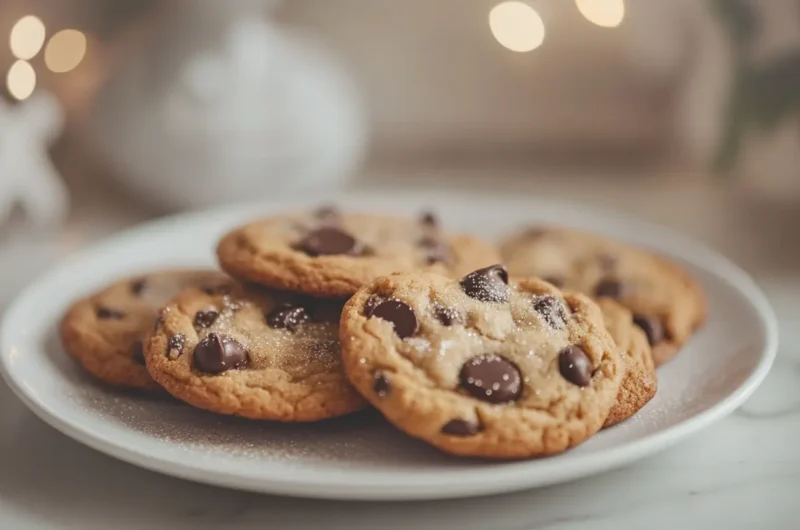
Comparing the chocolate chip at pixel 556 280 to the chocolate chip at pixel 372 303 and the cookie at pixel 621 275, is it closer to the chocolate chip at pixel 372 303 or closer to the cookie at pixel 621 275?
the cookie at pixel 621 275

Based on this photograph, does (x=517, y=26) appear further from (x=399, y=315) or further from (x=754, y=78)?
(x=399, y=315)

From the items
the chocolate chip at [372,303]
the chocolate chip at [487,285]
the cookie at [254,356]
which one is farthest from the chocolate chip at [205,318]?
the chocolate chip at [487,285]

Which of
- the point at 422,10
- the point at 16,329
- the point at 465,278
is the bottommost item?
the point at 16,329

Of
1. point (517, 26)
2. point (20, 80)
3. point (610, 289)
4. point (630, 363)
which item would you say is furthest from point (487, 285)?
point (20, 80)

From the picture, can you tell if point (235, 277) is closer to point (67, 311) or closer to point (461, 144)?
point (67, 311)

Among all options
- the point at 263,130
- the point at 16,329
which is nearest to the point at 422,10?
the point at 263,130

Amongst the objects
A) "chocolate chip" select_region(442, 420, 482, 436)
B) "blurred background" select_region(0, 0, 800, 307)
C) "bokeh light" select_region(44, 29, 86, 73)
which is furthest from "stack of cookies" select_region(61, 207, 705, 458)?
"bokeh light" select_region(44, 29, 86, 73)
